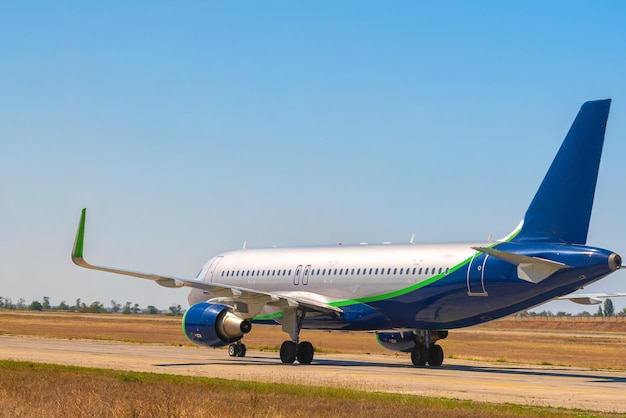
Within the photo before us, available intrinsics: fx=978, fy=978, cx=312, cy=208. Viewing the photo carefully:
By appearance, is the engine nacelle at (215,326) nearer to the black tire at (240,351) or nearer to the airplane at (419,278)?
the airplane at (419,278)

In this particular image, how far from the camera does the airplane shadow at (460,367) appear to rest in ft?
95.6

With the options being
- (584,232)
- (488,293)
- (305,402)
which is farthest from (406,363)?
(305,402)

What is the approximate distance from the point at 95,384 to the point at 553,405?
968 cm

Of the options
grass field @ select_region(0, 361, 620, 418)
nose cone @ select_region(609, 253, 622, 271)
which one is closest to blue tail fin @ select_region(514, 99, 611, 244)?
nose cone @ select_region(609, 253, 622, 271)

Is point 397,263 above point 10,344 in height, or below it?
above

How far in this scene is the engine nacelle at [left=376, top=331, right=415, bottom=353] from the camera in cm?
3491

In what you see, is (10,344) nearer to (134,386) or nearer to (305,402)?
(134,386)

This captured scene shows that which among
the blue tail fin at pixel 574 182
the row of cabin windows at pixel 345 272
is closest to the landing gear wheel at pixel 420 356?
the row of cabin windows at pixel 345 272

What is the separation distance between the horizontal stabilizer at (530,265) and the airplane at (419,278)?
0.03 m

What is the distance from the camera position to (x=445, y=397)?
20.6 metres

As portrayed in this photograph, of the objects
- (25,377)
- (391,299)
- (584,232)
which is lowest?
(25,377)

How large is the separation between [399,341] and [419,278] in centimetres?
459

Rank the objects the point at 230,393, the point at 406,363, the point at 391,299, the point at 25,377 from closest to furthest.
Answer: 1. the point at 230,393
2. the point at 25,377
3. the point at 391,299
4. the point at 406,363

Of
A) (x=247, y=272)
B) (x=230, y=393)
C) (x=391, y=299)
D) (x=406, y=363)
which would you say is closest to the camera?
(x=230, y=393)
